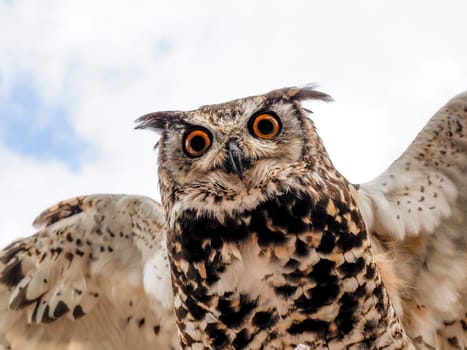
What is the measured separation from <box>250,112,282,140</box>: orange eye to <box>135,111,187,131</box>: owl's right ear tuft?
38cm

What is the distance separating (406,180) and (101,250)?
72.9 inches

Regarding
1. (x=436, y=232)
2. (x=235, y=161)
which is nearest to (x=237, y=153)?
(x=235, y=161)

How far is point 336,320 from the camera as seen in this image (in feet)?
12.0

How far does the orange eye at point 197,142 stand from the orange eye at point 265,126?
22 cm

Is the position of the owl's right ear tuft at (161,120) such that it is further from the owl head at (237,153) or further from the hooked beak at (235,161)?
the hooked beak at (235,161)

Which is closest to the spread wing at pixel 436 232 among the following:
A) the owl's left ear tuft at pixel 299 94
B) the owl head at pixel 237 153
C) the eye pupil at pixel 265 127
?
the owl's left ear tuft at pixel 299 94

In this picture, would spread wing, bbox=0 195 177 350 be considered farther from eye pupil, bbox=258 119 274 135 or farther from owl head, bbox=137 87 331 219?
eye pupil, bbox=258 119 274 135

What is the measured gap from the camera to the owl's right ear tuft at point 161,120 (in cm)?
401

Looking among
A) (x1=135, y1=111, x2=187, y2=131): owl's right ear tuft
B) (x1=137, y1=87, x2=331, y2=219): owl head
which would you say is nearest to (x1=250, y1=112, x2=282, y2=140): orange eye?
(x1=137, y1=87, x2=331, y2=219): owl head

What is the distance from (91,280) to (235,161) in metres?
1.53

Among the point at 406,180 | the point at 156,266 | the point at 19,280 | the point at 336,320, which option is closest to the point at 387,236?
the point at 406,180

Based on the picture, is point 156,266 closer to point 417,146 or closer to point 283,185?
point 283,185

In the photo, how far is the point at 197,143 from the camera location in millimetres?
3809

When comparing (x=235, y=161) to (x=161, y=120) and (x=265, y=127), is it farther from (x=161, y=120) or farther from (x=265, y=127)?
(x=161, y=120)
